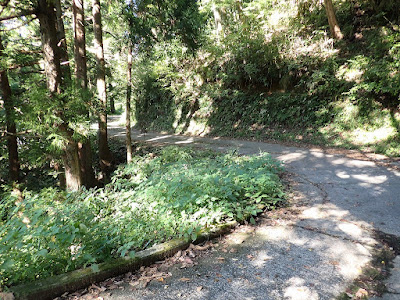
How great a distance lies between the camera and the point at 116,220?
12.1ft

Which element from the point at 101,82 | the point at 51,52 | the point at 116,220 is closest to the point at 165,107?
the point at 101,82

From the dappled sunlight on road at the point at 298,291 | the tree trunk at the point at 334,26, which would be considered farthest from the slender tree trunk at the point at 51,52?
the tree trunk at the point at 334,26

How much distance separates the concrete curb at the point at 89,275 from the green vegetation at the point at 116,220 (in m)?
0.11

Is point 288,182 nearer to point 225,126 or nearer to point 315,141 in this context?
point 315,141

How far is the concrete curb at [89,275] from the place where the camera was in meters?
2.30

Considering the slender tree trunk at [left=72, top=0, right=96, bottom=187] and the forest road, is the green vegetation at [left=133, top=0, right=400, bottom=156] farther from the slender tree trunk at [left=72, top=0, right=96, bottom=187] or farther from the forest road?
the forest road

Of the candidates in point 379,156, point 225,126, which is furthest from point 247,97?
point 379,156

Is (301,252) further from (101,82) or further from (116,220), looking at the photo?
(101,82)

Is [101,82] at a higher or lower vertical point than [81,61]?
lower

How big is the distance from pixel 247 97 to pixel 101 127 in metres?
8.90

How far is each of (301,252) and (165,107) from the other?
63.9 feet

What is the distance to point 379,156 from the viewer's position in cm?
792

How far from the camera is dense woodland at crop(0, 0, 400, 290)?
3.43 m

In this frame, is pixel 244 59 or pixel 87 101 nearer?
pixel 87 101
